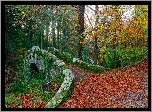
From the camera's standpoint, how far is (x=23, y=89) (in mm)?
13969

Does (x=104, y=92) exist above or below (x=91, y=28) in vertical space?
below

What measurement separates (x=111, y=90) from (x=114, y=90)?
135mm

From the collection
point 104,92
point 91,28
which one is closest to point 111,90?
point 104,92

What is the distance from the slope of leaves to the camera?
975 centimetres

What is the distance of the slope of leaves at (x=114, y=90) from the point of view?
9750 millimetres

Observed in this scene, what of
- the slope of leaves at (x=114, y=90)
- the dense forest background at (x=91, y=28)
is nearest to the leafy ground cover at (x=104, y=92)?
the slope of leaves at (x=114, y=90)

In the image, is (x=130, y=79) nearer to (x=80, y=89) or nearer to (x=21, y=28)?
(x=80, y=89)

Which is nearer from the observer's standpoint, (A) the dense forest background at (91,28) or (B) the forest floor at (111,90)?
(B) the forest floor at (111,90)

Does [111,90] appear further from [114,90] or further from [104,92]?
[104,92]

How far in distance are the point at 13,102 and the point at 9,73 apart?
225 inches

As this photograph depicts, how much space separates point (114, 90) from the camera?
10.7m

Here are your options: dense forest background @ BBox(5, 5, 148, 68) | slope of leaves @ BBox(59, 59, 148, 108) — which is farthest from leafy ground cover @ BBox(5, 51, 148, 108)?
dense forest background @ BBox(5, 5, 148, 68)

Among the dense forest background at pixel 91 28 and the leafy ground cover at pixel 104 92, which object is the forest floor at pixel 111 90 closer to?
the leafy ground cover at pixel 104 92
